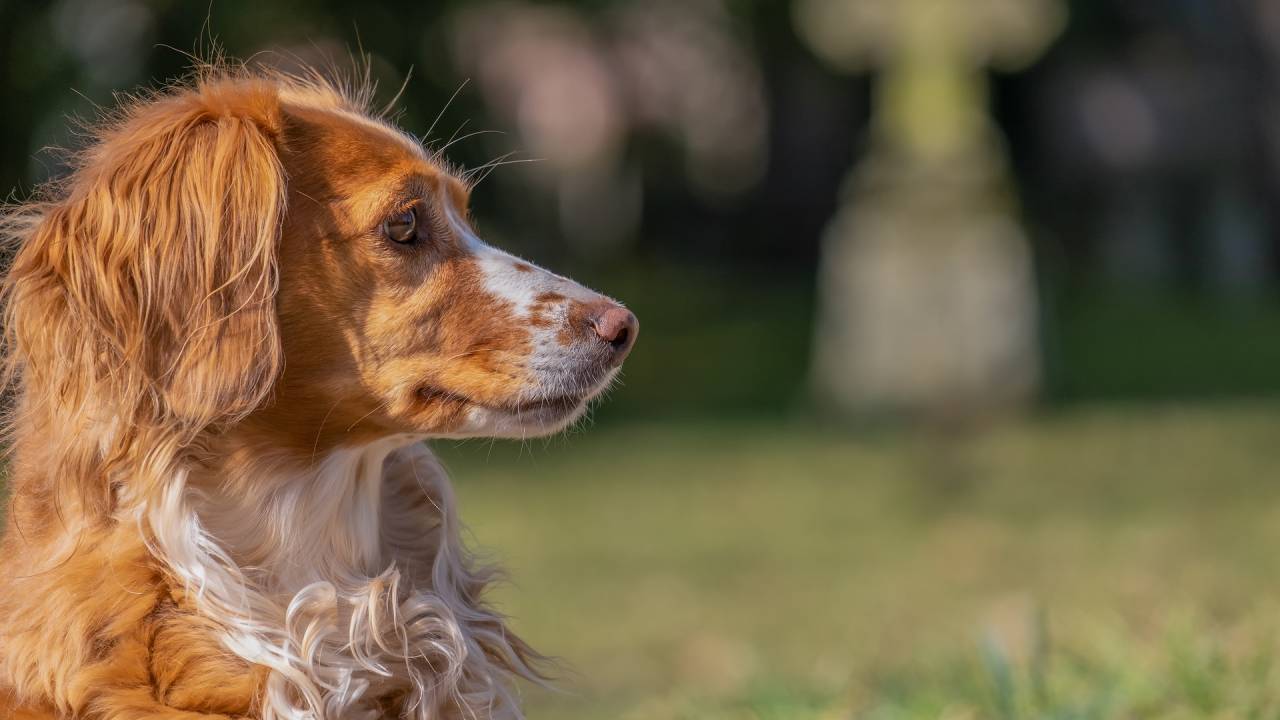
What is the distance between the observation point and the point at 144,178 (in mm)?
3273

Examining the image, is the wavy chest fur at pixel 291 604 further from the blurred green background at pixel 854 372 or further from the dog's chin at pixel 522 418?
the blurred green background at pixel 854 372

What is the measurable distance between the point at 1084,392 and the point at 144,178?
12.9 m

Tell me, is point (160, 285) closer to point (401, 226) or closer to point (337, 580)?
point (401, 226)

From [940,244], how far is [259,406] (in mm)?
11129

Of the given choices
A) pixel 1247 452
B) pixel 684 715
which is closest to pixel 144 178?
pixel 684 715

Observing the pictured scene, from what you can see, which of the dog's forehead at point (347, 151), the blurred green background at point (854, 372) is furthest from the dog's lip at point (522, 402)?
the blurred green background at point (854, 372)

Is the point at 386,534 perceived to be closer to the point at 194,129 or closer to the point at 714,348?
the point at 194,129

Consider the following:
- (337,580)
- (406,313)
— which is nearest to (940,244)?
(406,313)

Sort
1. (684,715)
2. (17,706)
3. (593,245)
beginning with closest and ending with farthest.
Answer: (17,706), (684,715), (593,245)

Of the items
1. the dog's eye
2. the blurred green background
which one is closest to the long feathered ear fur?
the dog's eye

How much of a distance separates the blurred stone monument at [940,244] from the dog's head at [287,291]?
406 inches

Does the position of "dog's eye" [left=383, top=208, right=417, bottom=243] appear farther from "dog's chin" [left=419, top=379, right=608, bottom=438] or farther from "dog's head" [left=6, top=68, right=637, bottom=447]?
"dog's chin" [left=419, top=379, right=608, bottom=438]

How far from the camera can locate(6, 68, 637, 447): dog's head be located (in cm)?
322

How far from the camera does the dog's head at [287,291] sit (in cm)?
322
